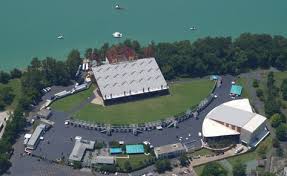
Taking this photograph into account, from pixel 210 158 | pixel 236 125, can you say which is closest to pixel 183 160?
pixel 210 158

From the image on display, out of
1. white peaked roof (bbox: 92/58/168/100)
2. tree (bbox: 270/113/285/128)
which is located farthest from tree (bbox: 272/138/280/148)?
white peaked roof (bbox: 92/58/168/100)

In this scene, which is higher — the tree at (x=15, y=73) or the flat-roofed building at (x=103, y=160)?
the tree at (x=15, y=73)

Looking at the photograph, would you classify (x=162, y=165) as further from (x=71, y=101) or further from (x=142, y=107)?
(x=71, y=101)

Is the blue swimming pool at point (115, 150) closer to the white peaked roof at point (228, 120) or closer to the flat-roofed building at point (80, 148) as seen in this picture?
the flat-roofed building at point (80, 148)

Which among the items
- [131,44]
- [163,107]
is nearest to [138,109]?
[163,107]

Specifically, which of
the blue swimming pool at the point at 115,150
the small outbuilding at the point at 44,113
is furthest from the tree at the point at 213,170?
the small outbuilding at the point at 44,113

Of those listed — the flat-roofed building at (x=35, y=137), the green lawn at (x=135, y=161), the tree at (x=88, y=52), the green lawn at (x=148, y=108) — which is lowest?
the flat-roofed building at (x=35, y=137)
